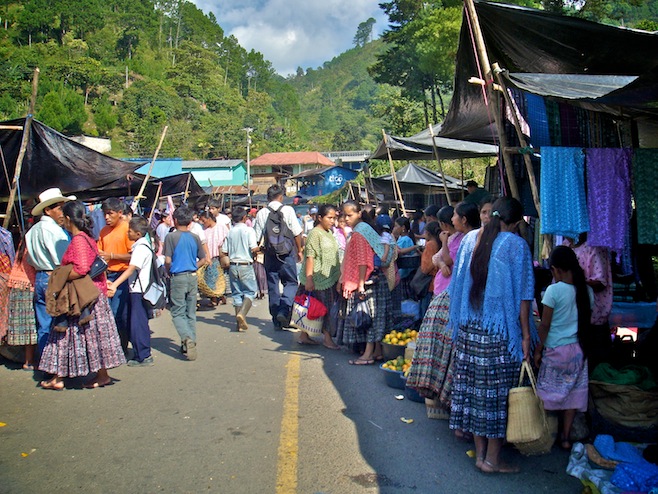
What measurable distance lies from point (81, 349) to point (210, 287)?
5264 mm

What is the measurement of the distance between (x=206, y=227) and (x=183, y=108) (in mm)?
75849

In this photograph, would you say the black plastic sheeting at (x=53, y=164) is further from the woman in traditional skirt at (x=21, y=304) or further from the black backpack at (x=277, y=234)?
the black backpack at (x=277, y=234)

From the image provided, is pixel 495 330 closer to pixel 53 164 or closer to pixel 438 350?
pixel 438 350

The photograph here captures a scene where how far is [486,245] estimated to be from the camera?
4270 mm

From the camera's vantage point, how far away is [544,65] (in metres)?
6.38

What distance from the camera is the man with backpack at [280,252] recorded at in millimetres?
8938

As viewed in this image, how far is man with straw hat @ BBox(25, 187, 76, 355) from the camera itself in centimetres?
641

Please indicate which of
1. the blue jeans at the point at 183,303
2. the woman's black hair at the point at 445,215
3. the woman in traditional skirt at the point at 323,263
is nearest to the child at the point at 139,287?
the blue jeans at the point at 183,303

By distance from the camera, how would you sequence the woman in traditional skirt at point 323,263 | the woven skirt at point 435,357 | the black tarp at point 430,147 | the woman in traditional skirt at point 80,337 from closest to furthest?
the woven skirt at point 435,357, the woman in traditional skirt at point 80,337, the woman in traditional skirt at point 323,263, the black tarp at point 430,147

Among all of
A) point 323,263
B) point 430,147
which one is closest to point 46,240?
point 323,263

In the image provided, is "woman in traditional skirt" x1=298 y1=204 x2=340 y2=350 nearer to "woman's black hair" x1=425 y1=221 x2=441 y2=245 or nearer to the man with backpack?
the man with backpack

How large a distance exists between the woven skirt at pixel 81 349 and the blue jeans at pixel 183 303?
119 centimetres

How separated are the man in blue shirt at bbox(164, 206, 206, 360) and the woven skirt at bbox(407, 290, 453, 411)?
3.29 meters

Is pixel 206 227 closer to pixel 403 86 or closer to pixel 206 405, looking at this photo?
pixel 206 405
